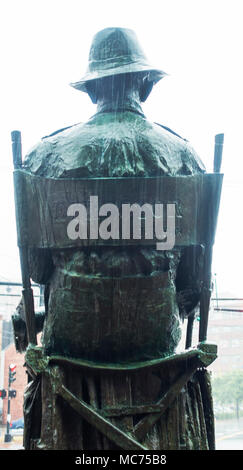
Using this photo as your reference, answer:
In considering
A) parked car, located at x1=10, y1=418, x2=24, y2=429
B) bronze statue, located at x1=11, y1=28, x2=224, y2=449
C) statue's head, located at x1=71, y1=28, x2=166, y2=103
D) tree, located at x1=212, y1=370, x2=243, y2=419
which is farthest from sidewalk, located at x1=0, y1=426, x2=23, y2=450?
statue's head, located at x1=71, y1=28, x2=166, y2=103

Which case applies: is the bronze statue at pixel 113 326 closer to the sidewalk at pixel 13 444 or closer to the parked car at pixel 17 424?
the sidewalk at pixel 13 444

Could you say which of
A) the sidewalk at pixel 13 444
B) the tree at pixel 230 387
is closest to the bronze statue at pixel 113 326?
the sidewalk at pixel 13 444

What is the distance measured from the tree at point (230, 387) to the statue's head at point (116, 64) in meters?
20.9

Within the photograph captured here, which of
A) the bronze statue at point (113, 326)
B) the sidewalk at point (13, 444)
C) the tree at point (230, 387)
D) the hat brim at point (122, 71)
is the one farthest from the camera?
the tree at point (230, 387)

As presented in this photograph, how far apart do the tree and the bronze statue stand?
20.4m

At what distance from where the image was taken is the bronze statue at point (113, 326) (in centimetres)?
347

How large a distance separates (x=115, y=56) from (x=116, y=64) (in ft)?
0.28

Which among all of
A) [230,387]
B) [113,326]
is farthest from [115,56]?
[230,387]

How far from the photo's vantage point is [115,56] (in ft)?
13.1

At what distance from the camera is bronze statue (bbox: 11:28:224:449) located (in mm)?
3471

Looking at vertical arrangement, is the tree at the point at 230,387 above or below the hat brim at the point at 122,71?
below

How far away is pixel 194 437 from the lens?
3.66 metres

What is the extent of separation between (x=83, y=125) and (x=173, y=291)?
1355 mm
